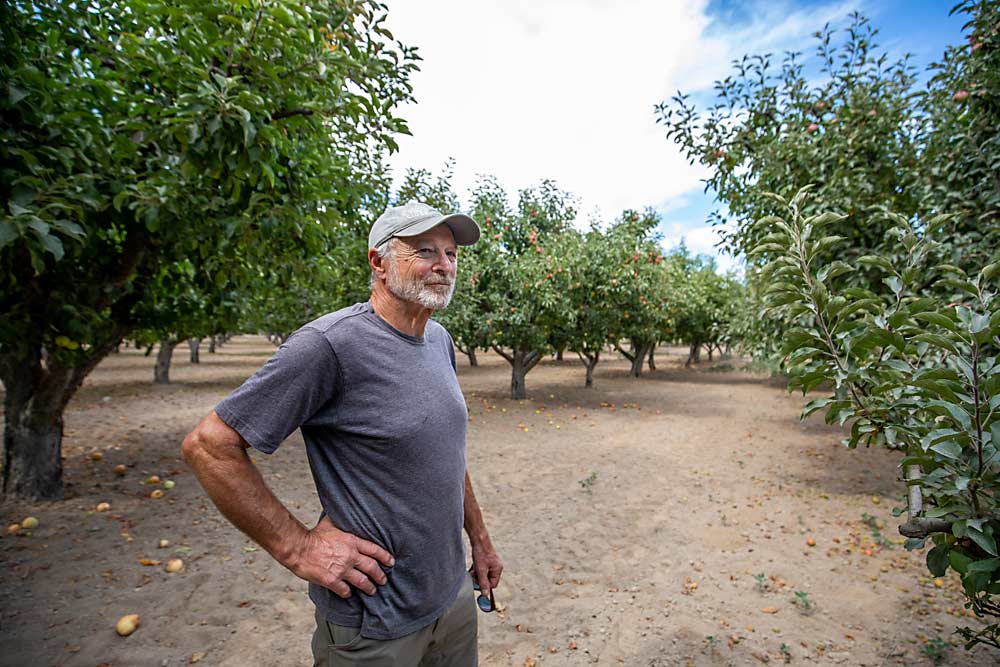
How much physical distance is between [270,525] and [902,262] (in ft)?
19.2

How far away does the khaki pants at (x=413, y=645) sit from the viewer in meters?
1.63

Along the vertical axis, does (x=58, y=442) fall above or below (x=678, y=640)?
above

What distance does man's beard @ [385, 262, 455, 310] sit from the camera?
6.04 ft

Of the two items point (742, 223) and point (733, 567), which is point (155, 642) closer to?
point (733, 567)

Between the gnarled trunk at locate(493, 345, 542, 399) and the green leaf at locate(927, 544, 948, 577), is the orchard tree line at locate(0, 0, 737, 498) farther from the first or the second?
the gnarled trunk at locate(493, 345, 542, 399)

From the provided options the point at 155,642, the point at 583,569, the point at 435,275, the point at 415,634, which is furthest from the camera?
the point at 583,569

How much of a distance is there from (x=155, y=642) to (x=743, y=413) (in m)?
12.5

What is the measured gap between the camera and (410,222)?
188 centimetres

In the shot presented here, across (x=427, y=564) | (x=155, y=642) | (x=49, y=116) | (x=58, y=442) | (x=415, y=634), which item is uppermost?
(x=49, y=116)

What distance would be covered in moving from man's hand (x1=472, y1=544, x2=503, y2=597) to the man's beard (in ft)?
3.73

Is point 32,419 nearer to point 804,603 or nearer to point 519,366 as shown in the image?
point 804,603

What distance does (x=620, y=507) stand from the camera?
5859mm

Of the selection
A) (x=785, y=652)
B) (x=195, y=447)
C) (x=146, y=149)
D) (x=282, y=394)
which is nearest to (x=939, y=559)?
(x=785, y=652)

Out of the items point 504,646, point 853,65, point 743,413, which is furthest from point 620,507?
point 743,413
